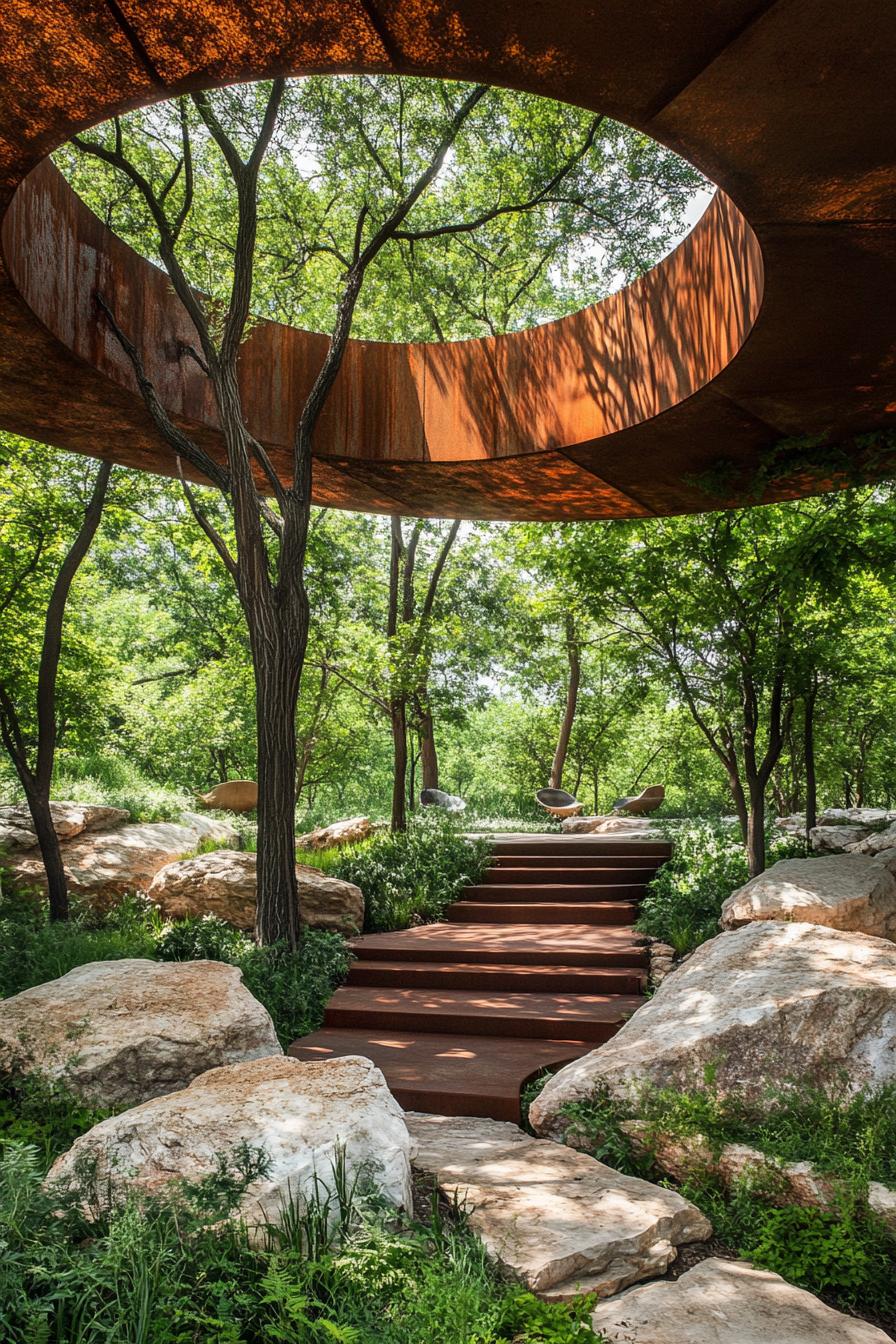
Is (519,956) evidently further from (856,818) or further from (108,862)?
(856,818)

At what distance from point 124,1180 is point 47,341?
186 inches

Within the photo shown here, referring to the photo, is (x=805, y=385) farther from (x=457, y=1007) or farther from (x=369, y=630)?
(x=369, y=630)

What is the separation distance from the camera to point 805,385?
5578 mm

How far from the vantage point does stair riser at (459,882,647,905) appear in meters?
9.38

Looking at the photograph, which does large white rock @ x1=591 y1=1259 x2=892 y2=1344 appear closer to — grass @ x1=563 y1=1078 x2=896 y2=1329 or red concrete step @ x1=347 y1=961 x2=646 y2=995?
grass @ x1=563 y1=1078 x2=896 y2=1329

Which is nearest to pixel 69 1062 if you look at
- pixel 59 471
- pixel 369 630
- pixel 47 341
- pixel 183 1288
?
pixel 183 1288

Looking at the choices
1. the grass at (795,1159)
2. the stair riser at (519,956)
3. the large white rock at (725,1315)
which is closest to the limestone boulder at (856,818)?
the stair riser at (519,956)

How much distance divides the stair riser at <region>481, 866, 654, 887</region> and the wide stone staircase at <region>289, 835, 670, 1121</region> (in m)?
0.02

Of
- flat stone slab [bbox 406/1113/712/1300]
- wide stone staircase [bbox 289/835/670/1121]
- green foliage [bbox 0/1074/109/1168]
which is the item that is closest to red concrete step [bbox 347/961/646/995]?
wide stone staircase [bbox 289/835/670/1121]

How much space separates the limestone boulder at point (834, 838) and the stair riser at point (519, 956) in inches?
167

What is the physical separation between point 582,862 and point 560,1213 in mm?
7453

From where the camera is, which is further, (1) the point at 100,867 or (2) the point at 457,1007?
(1) the point at 100,867

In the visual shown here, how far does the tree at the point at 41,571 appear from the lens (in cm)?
860

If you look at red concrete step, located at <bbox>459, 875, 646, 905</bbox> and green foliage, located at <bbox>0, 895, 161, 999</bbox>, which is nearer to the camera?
green foliage, located at <bbox>0, 895, 161, 999</bbox>
